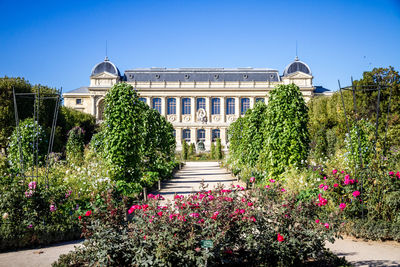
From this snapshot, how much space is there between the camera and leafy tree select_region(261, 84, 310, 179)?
8859mm

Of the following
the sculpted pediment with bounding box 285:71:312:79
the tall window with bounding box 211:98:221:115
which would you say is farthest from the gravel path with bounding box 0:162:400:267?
the tall window with bounding box 211:98:221:115

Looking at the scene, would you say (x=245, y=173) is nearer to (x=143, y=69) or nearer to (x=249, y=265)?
(x=249, y=265)

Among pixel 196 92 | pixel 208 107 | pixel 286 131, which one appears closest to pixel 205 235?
pixel 286 131

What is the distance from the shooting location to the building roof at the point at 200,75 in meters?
50.3

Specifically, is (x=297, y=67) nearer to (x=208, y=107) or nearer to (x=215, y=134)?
(x=208, y=107)

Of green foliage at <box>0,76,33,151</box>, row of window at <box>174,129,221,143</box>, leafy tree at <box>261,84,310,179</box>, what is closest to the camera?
leafy tree at <box>261,84,310,179</box>

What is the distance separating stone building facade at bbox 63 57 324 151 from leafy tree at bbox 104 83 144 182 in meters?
39.1

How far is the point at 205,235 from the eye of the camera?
3637 millimetres

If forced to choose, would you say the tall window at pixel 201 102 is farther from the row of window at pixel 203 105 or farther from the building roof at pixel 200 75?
the building roof at pixel 200 75

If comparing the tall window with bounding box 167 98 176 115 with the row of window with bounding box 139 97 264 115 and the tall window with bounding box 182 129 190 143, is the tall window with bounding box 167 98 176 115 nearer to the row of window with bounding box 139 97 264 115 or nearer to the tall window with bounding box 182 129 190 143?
the row of window with bounding box 139 97 264 115

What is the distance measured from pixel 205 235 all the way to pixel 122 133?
6008 mm

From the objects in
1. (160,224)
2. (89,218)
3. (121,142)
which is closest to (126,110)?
(121,142)

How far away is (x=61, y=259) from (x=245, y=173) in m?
8.75

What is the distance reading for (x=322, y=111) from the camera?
97.1 ft
